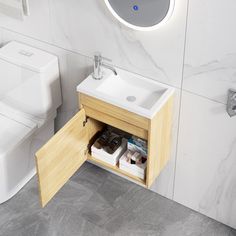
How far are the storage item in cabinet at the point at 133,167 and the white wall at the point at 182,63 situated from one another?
189mm

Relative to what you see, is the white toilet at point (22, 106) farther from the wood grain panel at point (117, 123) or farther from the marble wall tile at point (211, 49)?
the marble wall tile at point (211, 49)

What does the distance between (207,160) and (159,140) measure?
0.78ft

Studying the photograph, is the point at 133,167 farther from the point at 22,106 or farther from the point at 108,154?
the point at 22,106

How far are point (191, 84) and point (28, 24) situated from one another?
83cm

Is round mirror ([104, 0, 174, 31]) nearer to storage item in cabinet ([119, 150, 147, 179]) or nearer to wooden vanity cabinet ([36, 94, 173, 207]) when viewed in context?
wooden vanity cabinet ([36, 94, 173, 207])

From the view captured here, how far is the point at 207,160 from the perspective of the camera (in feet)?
6.72

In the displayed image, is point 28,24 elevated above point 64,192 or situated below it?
above

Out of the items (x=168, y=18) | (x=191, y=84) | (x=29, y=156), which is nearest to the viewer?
(x=168, y=18)

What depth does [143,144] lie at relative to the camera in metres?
2.03

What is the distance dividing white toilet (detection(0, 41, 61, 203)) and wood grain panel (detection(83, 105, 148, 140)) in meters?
0.32

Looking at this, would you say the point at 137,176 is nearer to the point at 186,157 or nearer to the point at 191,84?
the point at 186,157

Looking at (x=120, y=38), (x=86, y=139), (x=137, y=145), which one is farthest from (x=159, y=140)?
(x=120, y=38)

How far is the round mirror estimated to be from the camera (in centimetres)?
172

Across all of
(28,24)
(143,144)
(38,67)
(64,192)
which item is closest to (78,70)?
(38,67)
